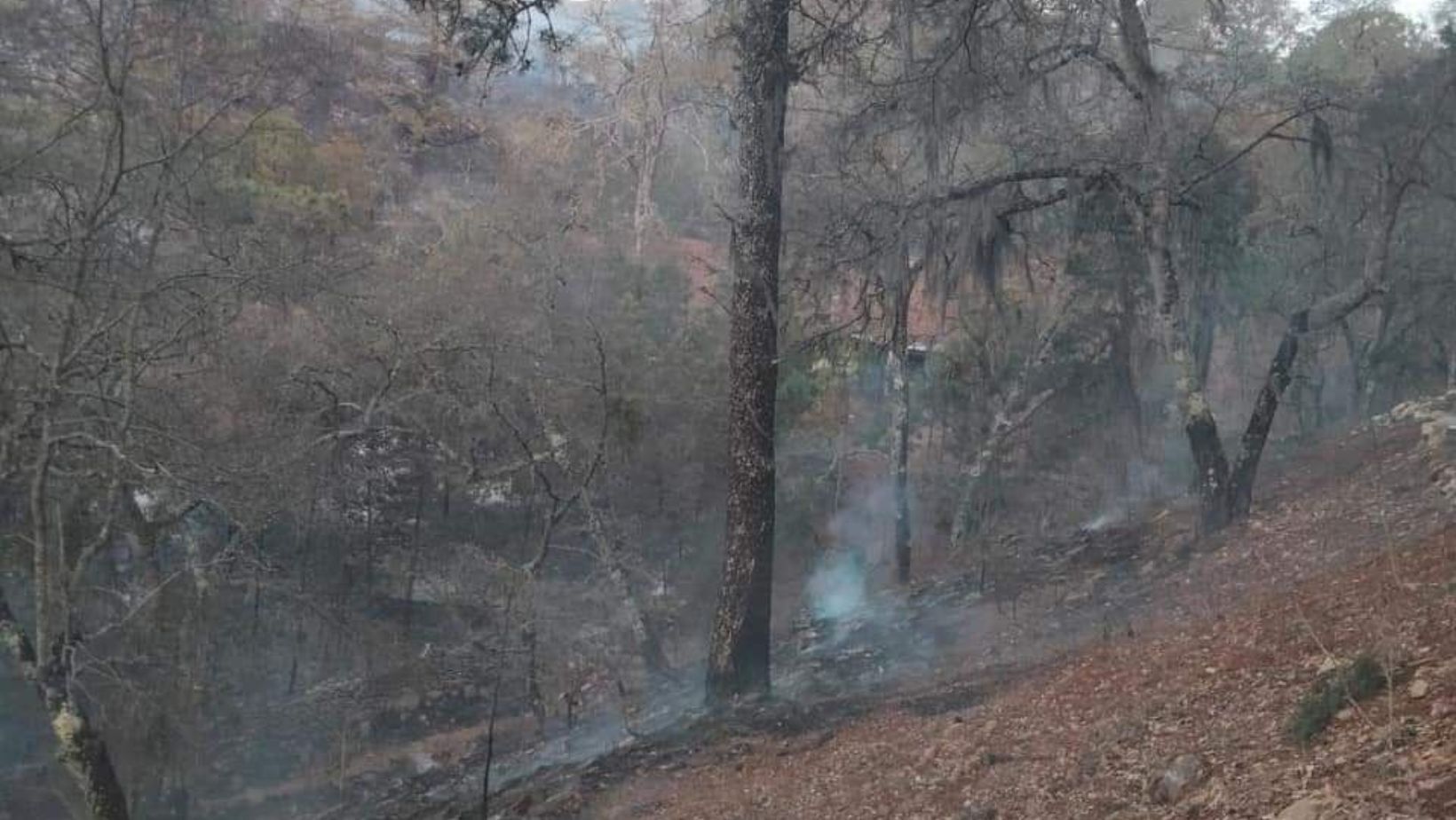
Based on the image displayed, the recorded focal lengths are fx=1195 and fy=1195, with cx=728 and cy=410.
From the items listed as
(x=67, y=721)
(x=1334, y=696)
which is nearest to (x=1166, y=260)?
(x=1334, y=696)

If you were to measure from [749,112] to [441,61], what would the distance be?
58.7 feet

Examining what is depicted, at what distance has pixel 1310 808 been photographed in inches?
171

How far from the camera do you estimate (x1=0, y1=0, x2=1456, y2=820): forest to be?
370 inches

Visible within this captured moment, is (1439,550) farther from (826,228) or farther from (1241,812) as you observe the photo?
(826,228)

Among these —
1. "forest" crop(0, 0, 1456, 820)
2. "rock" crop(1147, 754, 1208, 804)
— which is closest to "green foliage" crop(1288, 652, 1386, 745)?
"rock" crop(1147, 754, 1208, 804)

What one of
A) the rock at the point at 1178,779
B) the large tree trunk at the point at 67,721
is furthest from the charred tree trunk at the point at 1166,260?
the large tree trunk at the point at 67,721

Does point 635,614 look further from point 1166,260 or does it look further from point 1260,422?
point 1260,422

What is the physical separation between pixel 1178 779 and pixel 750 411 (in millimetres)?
5280

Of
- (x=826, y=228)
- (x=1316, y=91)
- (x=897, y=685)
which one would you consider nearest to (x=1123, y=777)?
(x=897, y=685)

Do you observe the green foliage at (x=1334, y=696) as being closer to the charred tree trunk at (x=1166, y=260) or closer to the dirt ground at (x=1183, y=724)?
the dirt ground at (x=1183, y=724)

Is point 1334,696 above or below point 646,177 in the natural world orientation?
below

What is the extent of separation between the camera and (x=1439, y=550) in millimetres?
7039

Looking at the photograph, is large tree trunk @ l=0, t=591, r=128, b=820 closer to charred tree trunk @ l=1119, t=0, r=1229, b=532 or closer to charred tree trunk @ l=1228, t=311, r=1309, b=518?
charred tree trunk @ l=1119, t=0, r=1229, b=532

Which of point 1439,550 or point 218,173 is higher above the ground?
point 218,173
